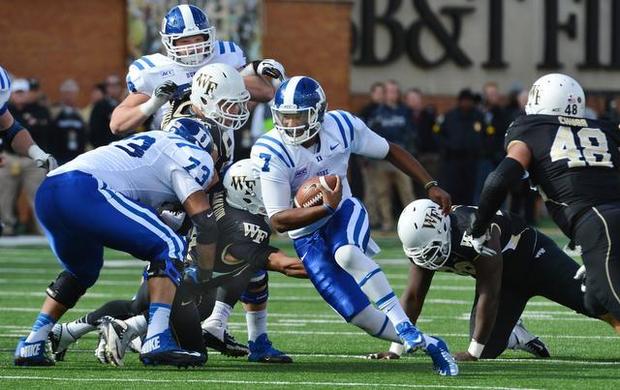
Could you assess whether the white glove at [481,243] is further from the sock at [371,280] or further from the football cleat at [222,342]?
the football cleat at [222,342]

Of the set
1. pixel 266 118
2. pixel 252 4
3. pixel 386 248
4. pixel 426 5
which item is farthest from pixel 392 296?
pixel 426 5

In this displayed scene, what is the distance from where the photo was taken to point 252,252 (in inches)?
307

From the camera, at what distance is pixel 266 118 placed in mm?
16109

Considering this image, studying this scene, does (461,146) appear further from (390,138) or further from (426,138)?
(390,138)

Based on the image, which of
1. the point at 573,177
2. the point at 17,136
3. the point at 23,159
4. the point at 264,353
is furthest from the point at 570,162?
the point at 23,159

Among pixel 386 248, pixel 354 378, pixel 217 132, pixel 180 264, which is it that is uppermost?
pixel 217 132

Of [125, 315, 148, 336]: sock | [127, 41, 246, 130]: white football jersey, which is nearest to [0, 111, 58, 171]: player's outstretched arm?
[127, 41, 246, 130]: white football jersey

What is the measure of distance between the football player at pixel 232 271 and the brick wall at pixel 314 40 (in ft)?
40.6

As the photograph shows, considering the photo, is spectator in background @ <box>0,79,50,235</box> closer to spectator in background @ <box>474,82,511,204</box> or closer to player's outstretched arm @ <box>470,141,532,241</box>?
spectator in background @ <box>474,82,511,204</box>

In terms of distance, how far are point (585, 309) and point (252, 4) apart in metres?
12.3

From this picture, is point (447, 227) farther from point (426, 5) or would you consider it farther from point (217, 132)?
point (426, 5)

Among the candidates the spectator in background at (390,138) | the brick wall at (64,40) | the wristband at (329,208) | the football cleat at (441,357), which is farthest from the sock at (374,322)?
the brick wall at (64,40)

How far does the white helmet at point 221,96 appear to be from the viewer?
7.55 meters

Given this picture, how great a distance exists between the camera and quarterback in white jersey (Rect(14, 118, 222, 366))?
6.88m
